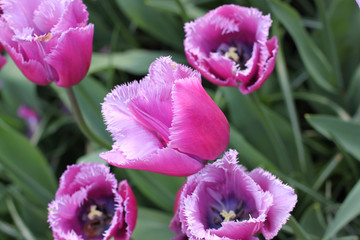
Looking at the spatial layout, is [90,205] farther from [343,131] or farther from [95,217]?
[343,131]

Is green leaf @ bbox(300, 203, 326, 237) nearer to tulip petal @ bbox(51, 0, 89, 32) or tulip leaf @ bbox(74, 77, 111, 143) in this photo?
tulip leaf @ bbox(74, 77, 111, 143)

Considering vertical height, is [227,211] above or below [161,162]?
below

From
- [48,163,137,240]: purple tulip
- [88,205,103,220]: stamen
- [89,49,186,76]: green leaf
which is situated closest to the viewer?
[48,163,137,240]: purple tulip

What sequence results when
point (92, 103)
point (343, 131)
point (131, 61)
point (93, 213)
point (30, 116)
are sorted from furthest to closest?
point (30, 116) → point (131, 61) → point (92, 103) → point (343, 131) → point (93, 213)

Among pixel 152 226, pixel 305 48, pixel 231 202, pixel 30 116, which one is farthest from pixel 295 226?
pixel 30 116

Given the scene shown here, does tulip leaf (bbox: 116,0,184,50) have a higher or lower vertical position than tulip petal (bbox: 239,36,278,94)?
lower

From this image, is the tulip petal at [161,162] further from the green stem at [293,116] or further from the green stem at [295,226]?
the green stem at [293,116]

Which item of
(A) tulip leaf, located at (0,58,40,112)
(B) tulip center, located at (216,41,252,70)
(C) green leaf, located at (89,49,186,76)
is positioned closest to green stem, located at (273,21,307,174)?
(B) tulip center, located at (216,41,252,70)
